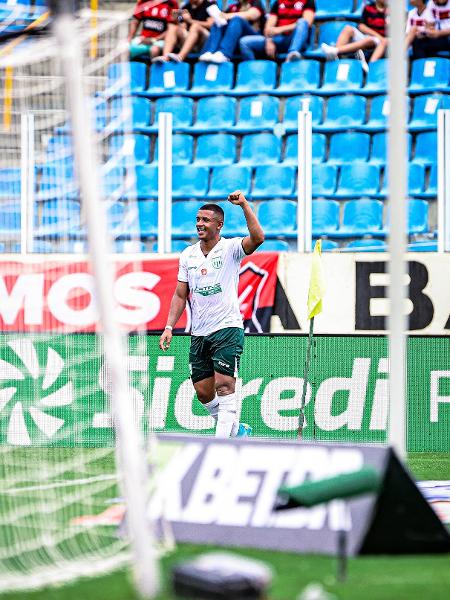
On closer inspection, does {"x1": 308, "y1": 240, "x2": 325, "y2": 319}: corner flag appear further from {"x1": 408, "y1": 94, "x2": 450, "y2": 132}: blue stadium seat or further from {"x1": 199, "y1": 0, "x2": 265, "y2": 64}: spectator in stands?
{"x1": 199, "y1": 0, "x2": 265, "y2": 64}: spectator in stands

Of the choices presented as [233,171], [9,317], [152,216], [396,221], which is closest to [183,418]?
[9,317]

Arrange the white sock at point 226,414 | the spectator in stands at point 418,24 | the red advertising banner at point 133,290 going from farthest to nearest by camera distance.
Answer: the spectator in stands at point 418,24 → the red advertising banner at point 133,290 → the white sock at point 226,414

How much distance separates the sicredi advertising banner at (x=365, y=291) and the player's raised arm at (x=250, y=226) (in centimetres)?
336

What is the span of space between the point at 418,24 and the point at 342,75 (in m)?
1.30

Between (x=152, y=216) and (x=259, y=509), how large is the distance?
9.46 metres

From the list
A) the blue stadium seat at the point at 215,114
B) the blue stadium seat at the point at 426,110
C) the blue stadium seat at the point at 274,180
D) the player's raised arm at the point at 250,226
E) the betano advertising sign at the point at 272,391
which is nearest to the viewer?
the player's raised arm at the point at 250,226

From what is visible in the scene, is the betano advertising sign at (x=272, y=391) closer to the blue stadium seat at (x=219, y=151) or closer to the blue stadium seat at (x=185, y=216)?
the blue stadium seat at (x=185, y=216)

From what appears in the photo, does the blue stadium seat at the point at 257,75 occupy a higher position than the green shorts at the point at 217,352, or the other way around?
the blue stadium seat at the point at 257,75

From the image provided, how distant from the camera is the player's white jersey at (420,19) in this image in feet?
54.7

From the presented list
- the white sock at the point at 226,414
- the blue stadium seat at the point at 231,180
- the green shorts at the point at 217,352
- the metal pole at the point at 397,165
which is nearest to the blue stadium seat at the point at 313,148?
the blue stadium seat at the point at 231,180

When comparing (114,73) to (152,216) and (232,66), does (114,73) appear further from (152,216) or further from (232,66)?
(232,66)

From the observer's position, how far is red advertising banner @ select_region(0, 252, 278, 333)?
502 inches

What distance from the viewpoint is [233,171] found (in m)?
15.9

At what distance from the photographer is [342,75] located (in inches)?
665
